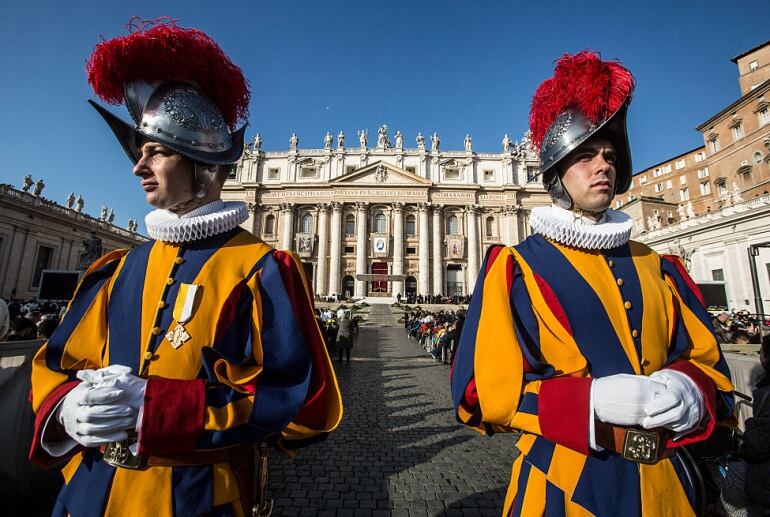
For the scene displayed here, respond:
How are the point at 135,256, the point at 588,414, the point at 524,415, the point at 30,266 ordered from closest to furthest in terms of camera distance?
the point at 588,414 < the point at 524,415 < the point at 135,256 < the point at 30,266

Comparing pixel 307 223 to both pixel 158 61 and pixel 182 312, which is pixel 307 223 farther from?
pixel 182 312

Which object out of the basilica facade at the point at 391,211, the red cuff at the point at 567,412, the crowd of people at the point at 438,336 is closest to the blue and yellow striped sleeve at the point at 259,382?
the red cuff at the point at 567,412

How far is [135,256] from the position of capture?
1675 millimetres

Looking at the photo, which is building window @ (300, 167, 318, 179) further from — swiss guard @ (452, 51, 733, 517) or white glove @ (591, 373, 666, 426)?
white glove @ (591, 373, 666, 426)

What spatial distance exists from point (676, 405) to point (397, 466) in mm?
4241

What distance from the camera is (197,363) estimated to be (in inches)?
53.0

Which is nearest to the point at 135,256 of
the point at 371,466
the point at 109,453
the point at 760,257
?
the point at 109,453

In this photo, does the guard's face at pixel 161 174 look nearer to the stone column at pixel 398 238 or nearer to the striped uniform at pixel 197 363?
the striped uniform at pixel 197 363

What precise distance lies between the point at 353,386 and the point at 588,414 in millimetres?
8587

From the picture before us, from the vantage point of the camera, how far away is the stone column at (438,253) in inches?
1570

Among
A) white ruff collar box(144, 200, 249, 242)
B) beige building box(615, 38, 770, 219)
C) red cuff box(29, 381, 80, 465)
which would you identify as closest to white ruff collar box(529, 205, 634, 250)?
white ruff collar box(144, 200, 249, 242)

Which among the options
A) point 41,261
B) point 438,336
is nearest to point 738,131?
point 438,336

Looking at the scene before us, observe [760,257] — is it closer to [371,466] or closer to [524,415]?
[371,466]

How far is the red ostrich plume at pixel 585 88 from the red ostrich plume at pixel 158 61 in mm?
1655
